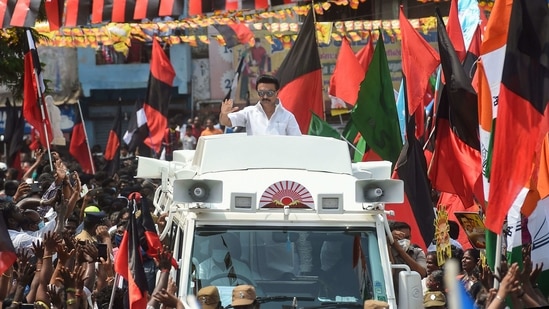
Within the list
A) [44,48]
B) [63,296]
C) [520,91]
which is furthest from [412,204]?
[44,48]

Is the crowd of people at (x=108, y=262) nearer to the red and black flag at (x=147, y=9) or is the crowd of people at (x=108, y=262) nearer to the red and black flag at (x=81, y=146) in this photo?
the red and black flag at (x=147, y=9)

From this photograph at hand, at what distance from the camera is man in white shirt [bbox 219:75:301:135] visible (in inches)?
424

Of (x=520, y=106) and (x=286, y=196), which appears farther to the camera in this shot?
(x=520, y=106)

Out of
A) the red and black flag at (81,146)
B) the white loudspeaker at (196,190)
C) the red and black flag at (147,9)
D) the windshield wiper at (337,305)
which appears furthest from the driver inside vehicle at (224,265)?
the red and black flag at (81,146)

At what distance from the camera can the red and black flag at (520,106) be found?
30.0 ft

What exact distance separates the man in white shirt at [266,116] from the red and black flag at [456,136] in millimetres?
1838

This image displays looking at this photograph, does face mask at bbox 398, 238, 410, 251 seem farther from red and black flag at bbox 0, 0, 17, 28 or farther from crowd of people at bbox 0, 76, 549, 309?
red and black flag at bbox 0, 0, 17, 28

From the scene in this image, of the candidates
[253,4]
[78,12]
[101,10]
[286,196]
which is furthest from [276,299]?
[78,12]

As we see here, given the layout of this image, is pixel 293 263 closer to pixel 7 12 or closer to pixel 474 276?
pixel 474 276

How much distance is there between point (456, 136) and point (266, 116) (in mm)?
2214

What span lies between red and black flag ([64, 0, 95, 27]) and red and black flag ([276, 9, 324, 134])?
9.62 ft

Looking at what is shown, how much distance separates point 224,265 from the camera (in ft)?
28.1

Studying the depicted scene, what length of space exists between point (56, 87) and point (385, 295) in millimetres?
30183

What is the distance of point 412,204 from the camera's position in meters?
12.1
